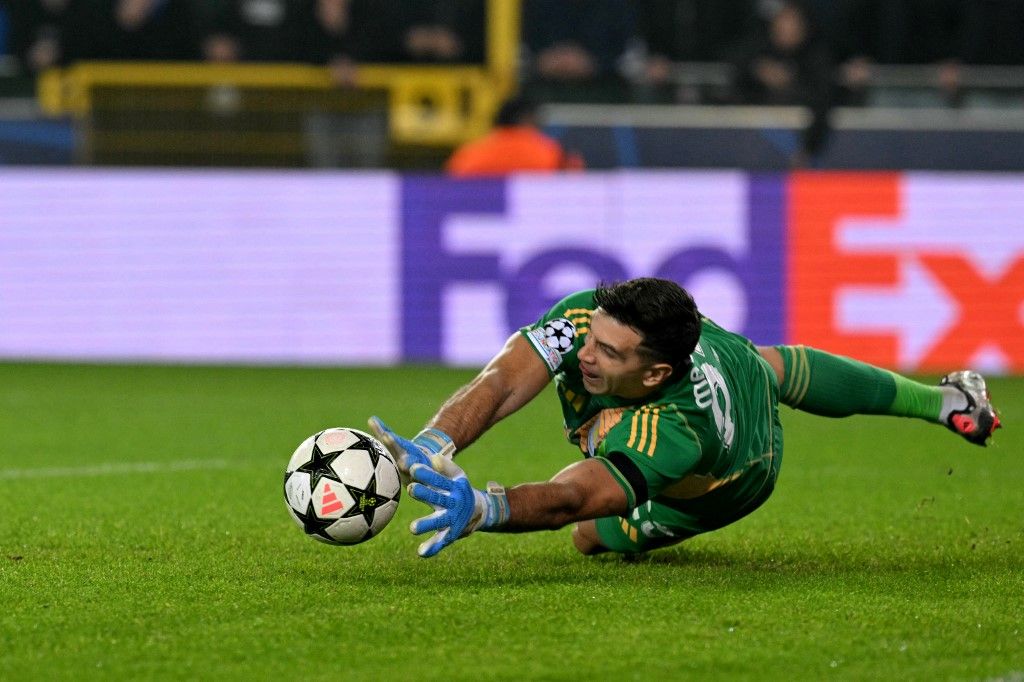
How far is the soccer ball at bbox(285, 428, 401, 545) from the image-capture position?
16.9 ft

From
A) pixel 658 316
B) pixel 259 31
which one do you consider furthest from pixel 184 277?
pixel 658 316

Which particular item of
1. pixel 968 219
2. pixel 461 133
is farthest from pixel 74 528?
pixel 461 133

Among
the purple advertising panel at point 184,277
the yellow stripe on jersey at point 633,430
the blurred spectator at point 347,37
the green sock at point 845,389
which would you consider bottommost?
the purple advertising panel at point 184,277

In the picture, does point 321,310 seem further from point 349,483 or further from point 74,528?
point 349,483

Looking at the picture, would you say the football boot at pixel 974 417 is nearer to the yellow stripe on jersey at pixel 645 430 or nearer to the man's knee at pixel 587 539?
the man's knee at pixel 587 539

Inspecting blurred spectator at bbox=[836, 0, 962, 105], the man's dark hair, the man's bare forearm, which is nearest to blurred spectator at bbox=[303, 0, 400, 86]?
blurred spectator at bbox=[836, 0, 962, 105]

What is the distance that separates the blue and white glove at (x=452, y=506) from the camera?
4648 mm

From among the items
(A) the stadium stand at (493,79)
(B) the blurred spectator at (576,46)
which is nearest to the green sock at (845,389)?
(A) the stadium stand at (493,79)

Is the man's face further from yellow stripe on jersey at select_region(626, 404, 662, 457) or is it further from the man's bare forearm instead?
the man's bare forearm

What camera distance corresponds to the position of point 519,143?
1386cm

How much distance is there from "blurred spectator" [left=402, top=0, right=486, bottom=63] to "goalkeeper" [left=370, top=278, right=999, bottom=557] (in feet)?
37.4

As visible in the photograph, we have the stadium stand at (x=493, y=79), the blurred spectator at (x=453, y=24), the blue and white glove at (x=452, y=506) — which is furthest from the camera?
the blurred spectator at (x=453, y=24)

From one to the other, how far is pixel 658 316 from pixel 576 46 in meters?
12.5

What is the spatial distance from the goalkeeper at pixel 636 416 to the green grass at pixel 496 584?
0.75 ft
